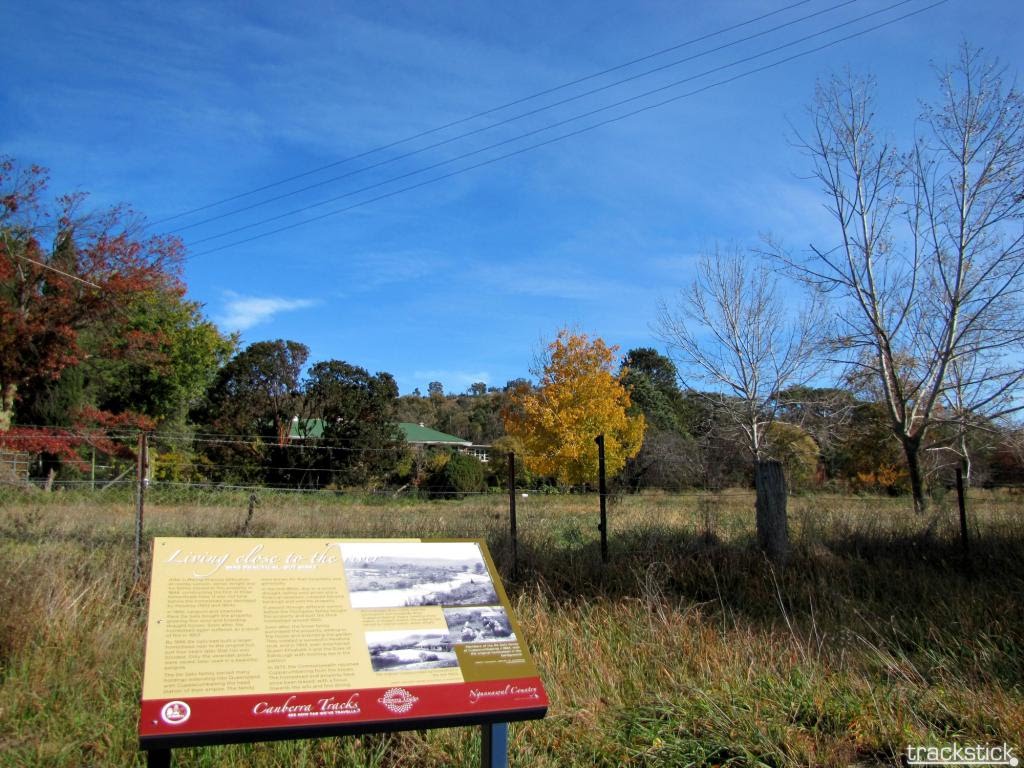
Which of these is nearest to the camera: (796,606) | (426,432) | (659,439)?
(796,606)

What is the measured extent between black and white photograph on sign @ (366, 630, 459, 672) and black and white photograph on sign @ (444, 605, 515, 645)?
7 centimetres

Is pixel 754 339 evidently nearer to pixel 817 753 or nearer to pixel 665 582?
pixel 665 582

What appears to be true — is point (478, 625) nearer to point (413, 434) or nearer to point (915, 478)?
point (915, 478)

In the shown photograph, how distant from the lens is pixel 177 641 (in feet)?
8.98

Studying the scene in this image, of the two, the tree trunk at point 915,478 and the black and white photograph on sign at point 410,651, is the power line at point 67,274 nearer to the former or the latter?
the tree trunk at point 915,478

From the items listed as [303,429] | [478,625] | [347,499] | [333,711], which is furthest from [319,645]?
[303,429]

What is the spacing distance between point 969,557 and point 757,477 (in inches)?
109

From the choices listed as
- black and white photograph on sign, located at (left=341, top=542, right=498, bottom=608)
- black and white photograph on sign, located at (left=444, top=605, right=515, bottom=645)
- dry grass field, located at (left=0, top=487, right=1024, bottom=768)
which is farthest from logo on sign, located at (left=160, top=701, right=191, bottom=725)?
dry grass field, located at (left=0, top=487, right=1024, bottom=768)

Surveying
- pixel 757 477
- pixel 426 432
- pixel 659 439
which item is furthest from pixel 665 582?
pixel 426 432

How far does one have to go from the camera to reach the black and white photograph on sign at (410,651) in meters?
2.89

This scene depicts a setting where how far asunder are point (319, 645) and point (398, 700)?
0.38 metres

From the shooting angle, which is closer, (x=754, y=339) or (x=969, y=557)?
(x=969, y=557)

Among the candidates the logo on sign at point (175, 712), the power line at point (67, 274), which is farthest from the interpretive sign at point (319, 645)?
the power line at point (67, 274)

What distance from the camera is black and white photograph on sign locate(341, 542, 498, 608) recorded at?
3207 mm
